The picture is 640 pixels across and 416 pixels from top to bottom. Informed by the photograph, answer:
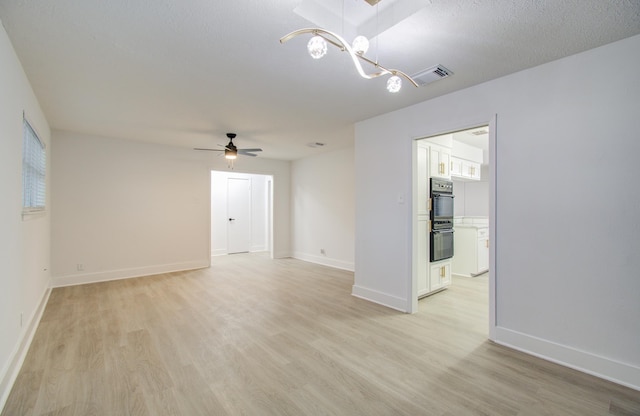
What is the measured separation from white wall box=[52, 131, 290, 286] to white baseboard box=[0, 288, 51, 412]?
1.77 metres

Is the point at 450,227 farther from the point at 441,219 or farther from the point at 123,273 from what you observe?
the point at 123,273

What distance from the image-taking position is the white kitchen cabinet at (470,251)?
5141mm

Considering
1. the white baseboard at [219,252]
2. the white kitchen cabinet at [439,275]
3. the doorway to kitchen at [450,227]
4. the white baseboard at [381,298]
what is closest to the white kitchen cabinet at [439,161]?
the doorway to kitchen at [450,227]

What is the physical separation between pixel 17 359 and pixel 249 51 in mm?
3056

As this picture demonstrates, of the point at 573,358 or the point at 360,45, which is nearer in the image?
the point at 360,45

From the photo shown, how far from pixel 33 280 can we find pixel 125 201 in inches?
88.6

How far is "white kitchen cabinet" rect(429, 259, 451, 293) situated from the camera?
161 inches

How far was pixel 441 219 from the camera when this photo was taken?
13.6 ft

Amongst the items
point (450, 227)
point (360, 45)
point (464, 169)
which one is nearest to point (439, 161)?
point (450, 227)

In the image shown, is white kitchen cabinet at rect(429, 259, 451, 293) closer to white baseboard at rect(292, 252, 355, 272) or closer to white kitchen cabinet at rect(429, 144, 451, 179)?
white kitchen cabinet at rect(429, 144, 451, 179)

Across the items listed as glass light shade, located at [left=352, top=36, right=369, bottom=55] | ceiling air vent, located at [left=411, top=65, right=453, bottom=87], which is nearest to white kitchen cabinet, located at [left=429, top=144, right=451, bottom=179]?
ceiling air vent, located at [left=411, top=65, right=453, bottom=87]

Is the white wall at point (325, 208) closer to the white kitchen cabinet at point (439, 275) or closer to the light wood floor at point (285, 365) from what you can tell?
the white kitchen cabinet at point (439, 275)

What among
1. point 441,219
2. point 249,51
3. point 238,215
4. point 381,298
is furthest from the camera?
point 238,215

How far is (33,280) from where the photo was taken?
3.17m
